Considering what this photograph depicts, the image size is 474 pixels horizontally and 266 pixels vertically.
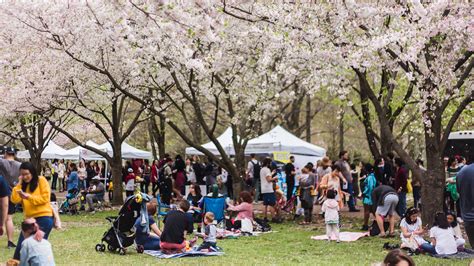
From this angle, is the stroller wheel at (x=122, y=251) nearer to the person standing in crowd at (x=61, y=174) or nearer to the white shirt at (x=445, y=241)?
the white shirt at (x=445, y=241)

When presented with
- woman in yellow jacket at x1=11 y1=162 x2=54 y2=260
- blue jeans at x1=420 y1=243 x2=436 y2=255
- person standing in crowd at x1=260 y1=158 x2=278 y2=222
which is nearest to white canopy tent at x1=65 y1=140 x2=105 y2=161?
person standing in crowd at x1=260 y1=158 x2=278 y2=222

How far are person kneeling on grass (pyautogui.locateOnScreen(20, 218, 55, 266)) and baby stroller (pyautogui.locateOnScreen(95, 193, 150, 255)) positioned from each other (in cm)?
485

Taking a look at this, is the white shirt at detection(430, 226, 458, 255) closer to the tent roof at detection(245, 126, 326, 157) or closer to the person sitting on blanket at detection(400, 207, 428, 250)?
the person sitting on blanket at detection(400, 207, 428, 250)

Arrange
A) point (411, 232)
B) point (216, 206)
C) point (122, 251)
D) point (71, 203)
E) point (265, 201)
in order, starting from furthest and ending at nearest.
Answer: point (71, 203), point (265, 201), point (216, 206), point (411, 232), point (122, 251)

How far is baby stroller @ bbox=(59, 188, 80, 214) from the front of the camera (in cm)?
2091

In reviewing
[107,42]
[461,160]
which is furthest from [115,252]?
[461,160]

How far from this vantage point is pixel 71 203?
823 inches

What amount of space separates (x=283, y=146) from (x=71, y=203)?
786 cm

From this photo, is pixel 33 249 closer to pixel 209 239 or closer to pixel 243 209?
pixel 209 239

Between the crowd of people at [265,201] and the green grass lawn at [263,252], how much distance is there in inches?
18.5

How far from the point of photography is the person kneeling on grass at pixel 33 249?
706 centimetres

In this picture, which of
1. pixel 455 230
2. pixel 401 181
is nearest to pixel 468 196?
pixel 455 230

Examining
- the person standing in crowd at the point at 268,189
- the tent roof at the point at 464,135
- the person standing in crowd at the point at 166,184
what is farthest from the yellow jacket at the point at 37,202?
the tent roof at the point at 464,135

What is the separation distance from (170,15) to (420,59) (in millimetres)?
6151
